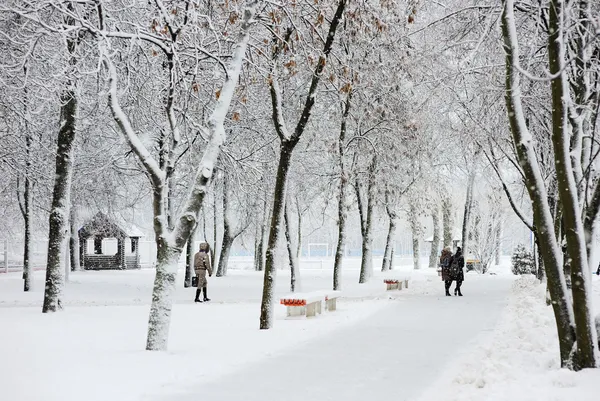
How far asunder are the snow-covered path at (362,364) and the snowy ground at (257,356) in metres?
0.01

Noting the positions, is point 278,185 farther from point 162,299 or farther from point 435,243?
point 435,243

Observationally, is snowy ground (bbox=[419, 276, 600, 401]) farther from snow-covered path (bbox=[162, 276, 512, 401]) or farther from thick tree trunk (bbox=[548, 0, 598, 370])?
thick tree trunk (bbox=[548, 0, 598, 370])

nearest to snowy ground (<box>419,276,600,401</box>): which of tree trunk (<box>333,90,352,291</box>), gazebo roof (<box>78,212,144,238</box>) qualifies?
tree trunk (<box>333,90,352,291</box>)

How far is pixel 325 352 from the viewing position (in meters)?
8.84

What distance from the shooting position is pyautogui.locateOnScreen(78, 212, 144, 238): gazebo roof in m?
35.0

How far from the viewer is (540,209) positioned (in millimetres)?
6562

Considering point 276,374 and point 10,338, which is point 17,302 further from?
point 276,374

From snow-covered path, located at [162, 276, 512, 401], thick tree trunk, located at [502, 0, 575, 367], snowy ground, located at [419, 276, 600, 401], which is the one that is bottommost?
snow-covered path, located at [162, 276, 512, 401]

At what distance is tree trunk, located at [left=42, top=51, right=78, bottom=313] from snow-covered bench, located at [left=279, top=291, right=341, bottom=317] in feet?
16.2

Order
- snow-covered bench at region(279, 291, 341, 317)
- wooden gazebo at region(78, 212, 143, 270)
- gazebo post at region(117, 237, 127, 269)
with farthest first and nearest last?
gazebo post at region(117, 237, 127, 269)
wooden gazebo at region(78, 212, 143, 270)
snow-covered bench at region(279, 291, 341, 317)

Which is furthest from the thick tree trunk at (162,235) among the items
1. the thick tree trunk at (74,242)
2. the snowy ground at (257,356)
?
the thick tree trunk at (74,242)

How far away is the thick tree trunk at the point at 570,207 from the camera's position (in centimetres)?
615

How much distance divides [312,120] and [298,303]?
976 centimetres

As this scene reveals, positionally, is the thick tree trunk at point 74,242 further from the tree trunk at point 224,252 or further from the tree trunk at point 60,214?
the tree trunk at point 60,214
